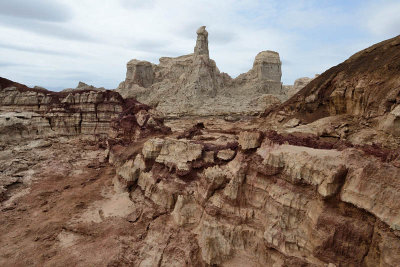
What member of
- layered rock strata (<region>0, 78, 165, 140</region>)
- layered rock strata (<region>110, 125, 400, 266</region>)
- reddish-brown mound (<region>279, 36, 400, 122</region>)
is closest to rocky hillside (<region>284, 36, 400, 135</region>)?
reddish-brown mound (<region>279, 36, 400, 122</region>)

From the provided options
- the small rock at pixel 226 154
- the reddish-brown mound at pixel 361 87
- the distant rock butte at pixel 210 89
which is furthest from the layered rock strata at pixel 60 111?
the distant rock butte at pixel 210 89

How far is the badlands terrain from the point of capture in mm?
7036

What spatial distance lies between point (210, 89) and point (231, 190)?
4420 centimetres

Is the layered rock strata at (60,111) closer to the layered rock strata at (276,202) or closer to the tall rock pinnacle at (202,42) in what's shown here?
the layered rock strata at (276,202)

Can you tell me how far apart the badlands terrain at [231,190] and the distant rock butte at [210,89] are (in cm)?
2514

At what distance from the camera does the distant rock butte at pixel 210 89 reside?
4881 centimetres

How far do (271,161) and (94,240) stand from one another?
8.87 meters

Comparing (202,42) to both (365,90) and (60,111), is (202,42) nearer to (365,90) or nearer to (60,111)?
(60,111)

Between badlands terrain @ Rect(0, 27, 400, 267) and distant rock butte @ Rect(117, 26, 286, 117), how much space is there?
82.5ft

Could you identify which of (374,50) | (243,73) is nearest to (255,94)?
(243,73)

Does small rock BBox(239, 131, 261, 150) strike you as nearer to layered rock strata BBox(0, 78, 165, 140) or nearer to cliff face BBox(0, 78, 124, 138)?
layered rock strata BBox(0, 78, 165, 140)

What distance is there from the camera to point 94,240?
11430 millimetres

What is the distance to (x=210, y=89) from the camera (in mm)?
52688

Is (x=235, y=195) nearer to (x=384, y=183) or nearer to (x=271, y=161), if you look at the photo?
(x=271, y=161)
